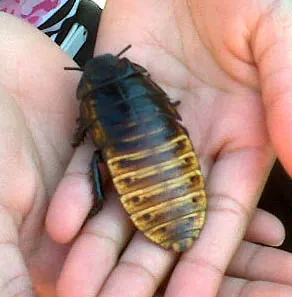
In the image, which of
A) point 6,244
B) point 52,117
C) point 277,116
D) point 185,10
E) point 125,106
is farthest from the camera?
A: point 185,10

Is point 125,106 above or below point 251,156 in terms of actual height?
above

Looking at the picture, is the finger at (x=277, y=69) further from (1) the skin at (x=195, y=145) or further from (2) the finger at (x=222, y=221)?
(2) the finger at (x=222, y=221)

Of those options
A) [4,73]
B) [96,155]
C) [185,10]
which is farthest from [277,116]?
[4,73]

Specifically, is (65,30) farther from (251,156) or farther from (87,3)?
(251,156)

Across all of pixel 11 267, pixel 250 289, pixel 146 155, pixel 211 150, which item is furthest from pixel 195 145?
pixel 11 267

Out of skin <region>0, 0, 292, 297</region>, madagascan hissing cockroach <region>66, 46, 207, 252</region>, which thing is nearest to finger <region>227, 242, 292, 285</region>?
skin <region>0, 0, 292, 297</region>
